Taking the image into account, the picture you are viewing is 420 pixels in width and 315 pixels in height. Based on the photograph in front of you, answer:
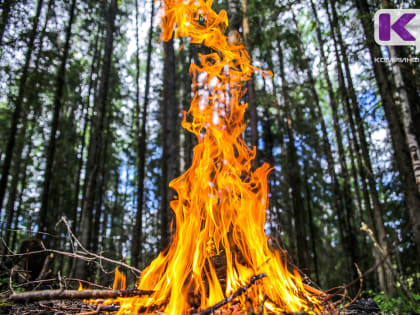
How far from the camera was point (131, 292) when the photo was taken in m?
2.63

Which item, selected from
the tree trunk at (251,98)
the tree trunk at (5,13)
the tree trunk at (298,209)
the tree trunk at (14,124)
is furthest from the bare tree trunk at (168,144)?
the tree trunk at (298,209)

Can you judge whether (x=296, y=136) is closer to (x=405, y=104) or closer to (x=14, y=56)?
(x=405, y=104)

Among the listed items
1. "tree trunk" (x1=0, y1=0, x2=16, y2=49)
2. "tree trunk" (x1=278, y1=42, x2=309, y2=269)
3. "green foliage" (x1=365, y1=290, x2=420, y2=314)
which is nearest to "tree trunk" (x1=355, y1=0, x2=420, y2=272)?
"green foliage" (x1=365, y1=290, x2=420, y2=314)

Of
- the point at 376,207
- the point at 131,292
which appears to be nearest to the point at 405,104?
the point at 376,207

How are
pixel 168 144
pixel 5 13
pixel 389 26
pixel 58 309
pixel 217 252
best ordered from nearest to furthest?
pixel 58 309, pixel 217 252, pixel 389 26, pixel 5 13, pixel 168 144

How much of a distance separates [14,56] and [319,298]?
9960 millimetres

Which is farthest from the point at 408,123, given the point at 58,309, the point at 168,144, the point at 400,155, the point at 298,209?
the point at 298,209

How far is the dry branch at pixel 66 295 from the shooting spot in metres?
1.92

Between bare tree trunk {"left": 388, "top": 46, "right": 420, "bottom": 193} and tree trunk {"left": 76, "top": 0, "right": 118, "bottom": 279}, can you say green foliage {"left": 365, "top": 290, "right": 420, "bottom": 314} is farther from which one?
tree trunk {"left": 76, "top": 0, "right": 118, "bottom": 279}

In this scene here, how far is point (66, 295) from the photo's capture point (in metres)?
2.13

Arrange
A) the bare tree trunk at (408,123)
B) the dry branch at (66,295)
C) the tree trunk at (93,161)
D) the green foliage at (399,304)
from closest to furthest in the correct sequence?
the dry branch at (66,295) → the green foliage at (399,304) → the bare tree trunk at (408,123) → the tree trunk at (93,161)

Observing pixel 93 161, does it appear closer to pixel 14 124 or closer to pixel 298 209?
pixel 14 124

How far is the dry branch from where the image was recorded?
1.92 metres

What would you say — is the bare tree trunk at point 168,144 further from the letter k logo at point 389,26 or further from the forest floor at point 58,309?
the letter k logo at point 389,26
